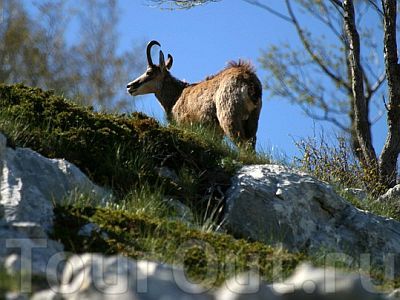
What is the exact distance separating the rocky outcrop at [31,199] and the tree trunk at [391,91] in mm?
7750

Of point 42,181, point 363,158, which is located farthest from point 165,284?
point 363,158

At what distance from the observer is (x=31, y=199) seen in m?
6.20

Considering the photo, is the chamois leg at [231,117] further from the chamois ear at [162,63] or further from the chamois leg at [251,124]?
the chamois ear at [162,63]

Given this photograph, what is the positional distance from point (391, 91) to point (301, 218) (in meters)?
6.93

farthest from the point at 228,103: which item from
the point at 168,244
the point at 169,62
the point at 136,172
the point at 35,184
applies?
the point at 168,244

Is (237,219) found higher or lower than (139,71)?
lower

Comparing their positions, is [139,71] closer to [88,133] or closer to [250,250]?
[88,133]

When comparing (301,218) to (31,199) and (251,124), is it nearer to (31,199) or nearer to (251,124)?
(31,199)

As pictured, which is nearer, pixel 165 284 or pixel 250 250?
pixel 165 284

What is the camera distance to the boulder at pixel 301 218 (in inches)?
299

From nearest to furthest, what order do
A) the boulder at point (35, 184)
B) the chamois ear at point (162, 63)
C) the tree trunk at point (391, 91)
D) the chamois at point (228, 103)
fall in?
the boulder at point (35, 184)
the chamois at point (228, 103)
the tree trunk at point (391, 91)
the chamois ear at point (162, 63)

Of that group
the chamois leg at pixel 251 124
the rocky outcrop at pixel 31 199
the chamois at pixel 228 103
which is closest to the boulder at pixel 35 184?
the rocky outcrop at pixel 31 199

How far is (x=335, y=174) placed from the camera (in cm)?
1139

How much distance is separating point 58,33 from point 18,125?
15841 millimetres
